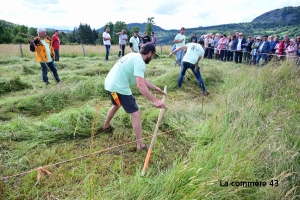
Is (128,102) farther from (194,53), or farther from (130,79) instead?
(194,53)

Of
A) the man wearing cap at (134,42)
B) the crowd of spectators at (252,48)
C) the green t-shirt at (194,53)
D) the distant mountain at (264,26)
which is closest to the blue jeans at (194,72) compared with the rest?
the green t-shirt at (194,53)

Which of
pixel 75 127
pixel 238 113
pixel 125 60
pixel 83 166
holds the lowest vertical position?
pixel 83 166

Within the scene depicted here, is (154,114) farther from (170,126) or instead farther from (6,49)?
(6,49)

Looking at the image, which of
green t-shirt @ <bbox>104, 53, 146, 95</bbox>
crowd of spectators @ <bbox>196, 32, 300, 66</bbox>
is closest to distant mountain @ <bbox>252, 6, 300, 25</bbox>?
crowd of spectators @ <bbox>196, 32, 300, 66</bbox>

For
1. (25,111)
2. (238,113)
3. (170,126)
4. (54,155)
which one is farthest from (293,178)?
(25,111)

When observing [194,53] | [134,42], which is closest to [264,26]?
[134,42]

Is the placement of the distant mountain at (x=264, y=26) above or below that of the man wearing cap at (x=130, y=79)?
above

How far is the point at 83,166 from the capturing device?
2383 millimetres

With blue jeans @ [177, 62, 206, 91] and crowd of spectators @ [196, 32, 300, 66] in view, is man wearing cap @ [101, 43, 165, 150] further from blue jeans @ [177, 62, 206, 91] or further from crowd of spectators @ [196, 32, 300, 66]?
crowd of spectators @ [196, 32, 300, 66]

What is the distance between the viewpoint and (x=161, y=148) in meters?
2.77

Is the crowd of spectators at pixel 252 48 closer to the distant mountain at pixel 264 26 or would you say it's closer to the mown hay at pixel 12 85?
the mown hay at pixel 12 85

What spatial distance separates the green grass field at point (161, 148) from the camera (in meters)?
1.75

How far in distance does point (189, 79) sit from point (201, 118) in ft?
8.64

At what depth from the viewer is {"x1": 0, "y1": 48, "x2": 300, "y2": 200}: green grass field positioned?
1.75 metres
